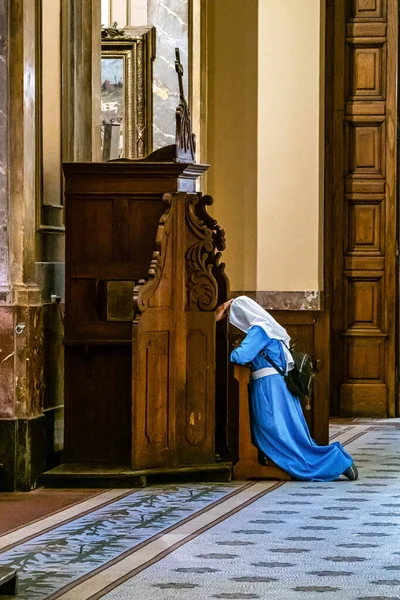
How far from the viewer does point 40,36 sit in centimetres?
1033

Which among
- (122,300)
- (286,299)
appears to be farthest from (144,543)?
(286,299)

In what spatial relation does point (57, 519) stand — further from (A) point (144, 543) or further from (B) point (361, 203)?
(B) point (361, 203)

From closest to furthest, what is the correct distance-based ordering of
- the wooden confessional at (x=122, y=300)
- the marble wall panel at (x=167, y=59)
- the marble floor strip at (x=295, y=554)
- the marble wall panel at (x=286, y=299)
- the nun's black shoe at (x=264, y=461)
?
the marble floor strip at (x=295, y=554)
the wooden confessional at (x=122, y=300)
the nun's black shoe at (x=264, y=461)
the marble wall panel at (x=167, y=59)
the marble wall panel at (x=286, y=299)

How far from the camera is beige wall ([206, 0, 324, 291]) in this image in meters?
14.1

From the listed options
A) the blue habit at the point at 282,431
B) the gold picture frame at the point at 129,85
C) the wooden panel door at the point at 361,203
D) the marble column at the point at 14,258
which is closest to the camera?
the marble column at the point at 14,258

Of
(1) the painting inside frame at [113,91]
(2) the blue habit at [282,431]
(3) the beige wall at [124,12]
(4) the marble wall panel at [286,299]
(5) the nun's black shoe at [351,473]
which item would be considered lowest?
(5) the nun's black shoe at [351,473]

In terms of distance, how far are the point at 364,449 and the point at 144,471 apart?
9.45 ft

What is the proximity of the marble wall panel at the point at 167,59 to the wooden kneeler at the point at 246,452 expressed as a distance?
392cm

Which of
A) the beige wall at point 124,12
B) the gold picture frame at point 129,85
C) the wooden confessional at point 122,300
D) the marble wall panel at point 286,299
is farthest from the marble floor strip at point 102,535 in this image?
the beige wall at point 124,12

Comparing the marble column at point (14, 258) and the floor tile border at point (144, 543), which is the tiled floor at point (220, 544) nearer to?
the floor tile border at point (144, 543)

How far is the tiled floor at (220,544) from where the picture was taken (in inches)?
265

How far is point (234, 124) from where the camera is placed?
47.1ft

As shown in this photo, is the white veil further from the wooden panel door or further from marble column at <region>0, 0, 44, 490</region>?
the wooden panel door

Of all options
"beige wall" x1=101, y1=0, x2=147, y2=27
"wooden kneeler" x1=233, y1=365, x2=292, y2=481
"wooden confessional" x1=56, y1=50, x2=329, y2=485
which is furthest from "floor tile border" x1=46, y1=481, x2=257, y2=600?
"beige wall" x1=101, y1=0, x2=147, y2=27
